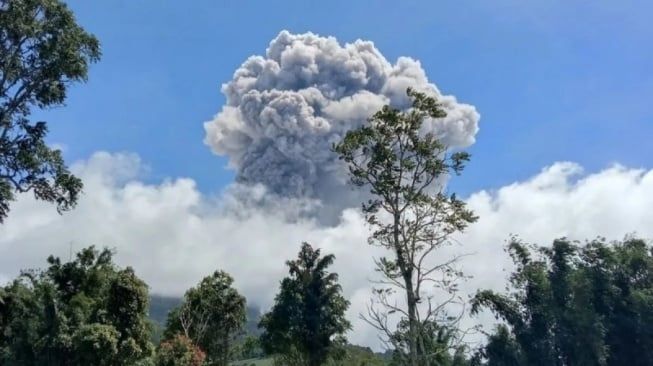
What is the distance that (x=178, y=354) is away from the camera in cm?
3709

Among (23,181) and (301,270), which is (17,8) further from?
(301,270)

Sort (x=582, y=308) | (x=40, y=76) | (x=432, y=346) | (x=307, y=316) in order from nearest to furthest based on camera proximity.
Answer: (x=40, y=76)
(x=432, y=346)
(x=307, y=316)
(x=582, y=308)

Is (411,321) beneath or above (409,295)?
beneath

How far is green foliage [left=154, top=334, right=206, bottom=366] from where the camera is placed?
36.6 m

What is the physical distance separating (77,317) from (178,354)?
6413 mm

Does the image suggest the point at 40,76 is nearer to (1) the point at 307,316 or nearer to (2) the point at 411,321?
(2) the point at 411,321

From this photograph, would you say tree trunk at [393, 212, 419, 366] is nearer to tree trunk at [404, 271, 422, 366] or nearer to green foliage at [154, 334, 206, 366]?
tree trunk at [404, 271, 422, 366]

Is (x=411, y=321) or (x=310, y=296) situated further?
(x=310, y=296)

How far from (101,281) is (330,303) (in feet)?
53.8

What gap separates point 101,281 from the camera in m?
40.6

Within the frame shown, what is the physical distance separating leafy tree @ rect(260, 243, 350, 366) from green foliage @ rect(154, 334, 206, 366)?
30.3 ft

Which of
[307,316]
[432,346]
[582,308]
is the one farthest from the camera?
[582,308]

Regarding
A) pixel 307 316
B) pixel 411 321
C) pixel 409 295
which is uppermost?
pixel 307 316

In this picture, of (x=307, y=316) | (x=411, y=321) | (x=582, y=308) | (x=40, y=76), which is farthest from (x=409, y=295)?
(x=582, y=308)
